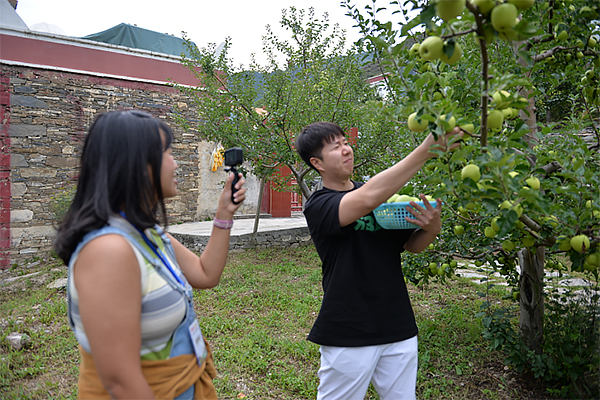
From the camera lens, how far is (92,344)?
37.0 inches

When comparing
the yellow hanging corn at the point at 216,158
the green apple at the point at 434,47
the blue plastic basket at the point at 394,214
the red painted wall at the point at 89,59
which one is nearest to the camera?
the green apple at the point at 434,47

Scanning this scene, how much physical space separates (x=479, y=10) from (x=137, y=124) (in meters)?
0.98

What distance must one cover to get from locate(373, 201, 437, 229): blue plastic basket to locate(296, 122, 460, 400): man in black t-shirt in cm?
4

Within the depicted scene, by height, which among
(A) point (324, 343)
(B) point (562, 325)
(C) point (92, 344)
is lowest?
(B) point (562, 325)

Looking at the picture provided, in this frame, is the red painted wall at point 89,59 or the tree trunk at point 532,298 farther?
the red painted wall at point 89,59

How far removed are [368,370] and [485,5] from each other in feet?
4.47

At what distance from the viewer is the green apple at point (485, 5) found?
3.03 ft

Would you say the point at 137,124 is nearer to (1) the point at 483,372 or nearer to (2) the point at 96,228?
(2) the point at 96,228

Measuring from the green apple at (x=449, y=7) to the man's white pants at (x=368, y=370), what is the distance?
125 cm

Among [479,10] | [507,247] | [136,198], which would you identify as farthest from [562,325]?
[136,198]

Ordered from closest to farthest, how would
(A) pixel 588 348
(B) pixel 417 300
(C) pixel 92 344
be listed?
(C) pixel 92 344 < (A) pixel 588 348 < (B) pixel 417 300

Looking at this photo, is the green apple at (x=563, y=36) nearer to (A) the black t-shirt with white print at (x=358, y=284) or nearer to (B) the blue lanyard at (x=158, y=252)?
(A) the black t-shirt with white print at (x=358, y=284)

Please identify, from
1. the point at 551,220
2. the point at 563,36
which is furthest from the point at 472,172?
the point at 563,36

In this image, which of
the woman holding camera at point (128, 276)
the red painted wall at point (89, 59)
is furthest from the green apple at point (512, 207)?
the red painted wall at point (89, 59)
